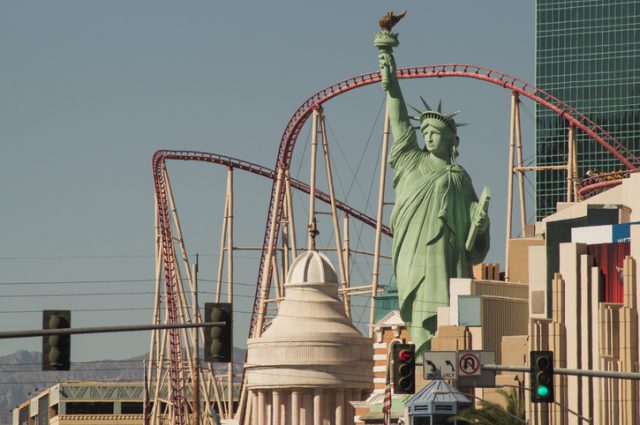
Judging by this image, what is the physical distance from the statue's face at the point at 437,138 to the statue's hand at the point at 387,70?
2.99 meters

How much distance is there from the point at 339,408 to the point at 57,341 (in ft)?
199

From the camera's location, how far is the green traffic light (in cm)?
4022

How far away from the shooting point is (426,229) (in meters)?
101

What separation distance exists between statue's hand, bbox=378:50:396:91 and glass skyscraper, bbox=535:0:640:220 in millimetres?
84269

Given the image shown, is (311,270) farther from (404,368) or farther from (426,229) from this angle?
(404,368)

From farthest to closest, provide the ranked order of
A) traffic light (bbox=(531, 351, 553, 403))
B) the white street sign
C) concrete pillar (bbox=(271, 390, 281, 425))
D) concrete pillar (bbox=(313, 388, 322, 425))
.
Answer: concrete pillar (bbox=(271, 390, 281, 425)), concrete pillar (bbox=(313, 388, 322, 425)), the white street sign, traffic light (bbox=(531, 351, 553, 403))

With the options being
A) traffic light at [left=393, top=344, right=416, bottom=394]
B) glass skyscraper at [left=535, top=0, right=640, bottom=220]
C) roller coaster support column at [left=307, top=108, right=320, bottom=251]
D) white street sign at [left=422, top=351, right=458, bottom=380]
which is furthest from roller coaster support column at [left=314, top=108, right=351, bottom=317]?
glass skyscraper at [left=535, top=0, right=640, bottom=220]

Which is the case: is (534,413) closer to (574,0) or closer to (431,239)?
(431,239)

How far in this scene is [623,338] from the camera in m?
71.5

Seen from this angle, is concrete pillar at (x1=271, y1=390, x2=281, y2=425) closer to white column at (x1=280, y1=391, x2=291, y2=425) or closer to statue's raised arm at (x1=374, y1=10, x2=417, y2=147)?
white column at (x1=280, y1=391, x2=291, y2=425)

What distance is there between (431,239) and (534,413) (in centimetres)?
2470

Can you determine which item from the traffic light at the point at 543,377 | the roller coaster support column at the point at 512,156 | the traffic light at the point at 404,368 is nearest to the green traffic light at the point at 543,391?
the traffic light at the point at 543,377

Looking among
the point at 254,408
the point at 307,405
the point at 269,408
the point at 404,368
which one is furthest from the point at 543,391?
the point at 254,408

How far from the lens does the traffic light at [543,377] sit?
4022 centimetres
